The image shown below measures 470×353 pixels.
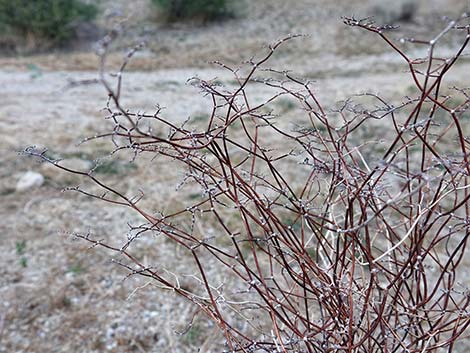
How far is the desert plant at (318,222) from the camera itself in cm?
82

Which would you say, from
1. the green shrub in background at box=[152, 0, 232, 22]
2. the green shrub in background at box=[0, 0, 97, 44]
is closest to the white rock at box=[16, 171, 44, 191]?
the green shrub in background at box=[0, 0, 97, 44]

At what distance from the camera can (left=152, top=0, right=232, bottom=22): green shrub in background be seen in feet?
34.9

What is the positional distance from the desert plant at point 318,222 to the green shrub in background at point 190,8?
250 inches

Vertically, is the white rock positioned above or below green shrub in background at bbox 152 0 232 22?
below

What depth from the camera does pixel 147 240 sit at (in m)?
2.66

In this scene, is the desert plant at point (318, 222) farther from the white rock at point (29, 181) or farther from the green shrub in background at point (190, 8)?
the green shrub in background at point (190, 8)

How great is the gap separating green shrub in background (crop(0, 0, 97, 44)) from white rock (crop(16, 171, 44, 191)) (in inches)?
254

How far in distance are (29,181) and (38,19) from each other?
21.8 ft

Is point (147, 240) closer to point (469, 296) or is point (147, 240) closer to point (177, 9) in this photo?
point (469, 296)

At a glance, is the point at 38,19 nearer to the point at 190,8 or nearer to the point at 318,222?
the point at 190,8

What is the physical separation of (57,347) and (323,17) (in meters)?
10.2

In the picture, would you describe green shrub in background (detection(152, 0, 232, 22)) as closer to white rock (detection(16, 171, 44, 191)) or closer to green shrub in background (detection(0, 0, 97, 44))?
green shrub in background (detection(0, 0, 97, 44))

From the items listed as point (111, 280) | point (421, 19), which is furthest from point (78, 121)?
point (421, 19)

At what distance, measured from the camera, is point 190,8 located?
10.7m
